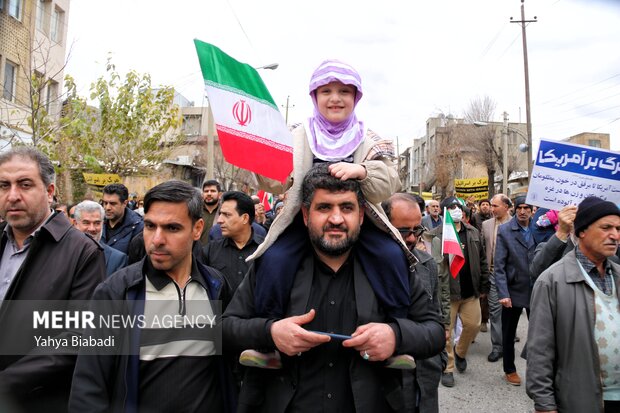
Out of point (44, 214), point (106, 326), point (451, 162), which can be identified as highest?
point (451, 162)

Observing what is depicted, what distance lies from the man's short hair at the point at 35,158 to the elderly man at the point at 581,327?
3579mm

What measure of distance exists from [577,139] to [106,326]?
5228cm

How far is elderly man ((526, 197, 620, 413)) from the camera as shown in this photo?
3.09m

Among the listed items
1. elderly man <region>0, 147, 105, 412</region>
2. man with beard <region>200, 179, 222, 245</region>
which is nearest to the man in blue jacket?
man with beard <region>200, 179, 222, 245</region>

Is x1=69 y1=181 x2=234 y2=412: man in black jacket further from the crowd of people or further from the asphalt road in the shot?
the asphalt road

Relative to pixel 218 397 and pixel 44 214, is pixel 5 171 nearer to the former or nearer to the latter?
pixel 44 214

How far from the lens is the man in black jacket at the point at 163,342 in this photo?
2176mm

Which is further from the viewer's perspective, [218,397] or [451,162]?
[451,162]

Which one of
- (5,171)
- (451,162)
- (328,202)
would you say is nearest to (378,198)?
(328,202)

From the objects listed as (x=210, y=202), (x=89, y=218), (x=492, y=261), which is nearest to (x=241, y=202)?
(x=89, y=218)

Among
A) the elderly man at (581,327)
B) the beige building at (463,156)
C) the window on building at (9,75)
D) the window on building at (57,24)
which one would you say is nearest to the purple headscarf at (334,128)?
the elderly man at (581,327)

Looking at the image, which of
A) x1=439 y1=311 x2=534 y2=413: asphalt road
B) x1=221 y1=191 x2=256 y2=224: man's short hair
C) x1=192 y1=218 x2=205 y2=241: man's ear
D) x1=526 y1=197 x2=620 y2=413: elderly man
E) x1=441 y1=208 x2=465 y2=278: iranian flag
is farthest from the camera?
x1=441 y1=208 x2=465 y2=278: iranian flag

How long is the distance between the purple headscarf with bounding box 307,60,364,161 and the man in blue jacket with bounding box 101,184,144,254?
399 centimetres

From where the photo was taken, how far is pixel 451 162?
129 feet
